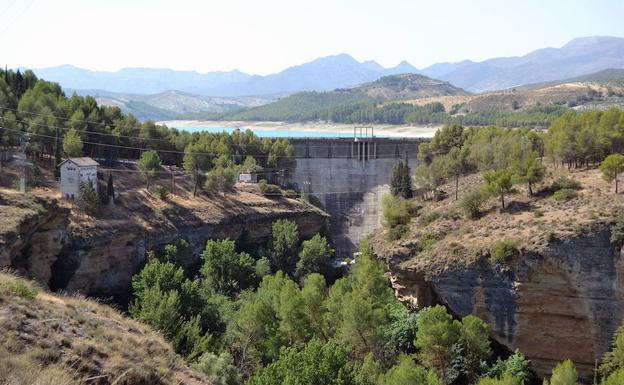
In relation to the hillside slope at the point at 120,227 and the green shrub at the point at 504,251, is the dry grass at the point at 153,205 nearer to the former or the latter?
the hillside slope at the point at 120,227

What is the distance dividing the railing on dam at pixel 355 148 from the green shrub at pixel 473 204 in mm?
33877

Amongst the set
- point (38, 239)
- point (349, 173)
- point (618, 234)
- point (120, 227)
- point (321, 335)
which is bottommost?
point (321, 335)

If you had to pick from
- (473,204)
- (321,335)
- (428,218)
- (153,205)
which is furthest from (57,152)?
(473,204)

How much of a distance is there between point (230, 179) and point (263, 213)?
13.3 feet

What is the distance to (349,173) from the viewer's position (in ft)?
211

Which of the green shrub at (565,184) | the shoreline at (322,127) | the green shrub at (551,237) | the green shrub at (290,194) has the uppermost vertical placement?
the shoreline at (322,127)

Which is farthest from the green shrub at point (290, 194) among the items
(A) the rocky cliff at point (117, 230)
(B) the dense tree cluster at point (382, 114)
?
(B) the dense tree cluster at point (382, 114)

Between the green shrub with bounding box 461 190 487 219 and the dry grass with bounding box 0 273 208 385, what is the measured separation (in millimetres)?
20695

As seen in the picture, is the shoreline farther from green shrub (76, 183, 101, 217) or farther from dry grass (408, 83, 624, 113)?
green shrub (76, 183, 101, 217)

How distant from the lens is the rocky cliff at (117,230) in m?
31.0

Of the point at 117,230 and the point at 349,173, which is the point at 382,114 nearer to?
the point at 349,173

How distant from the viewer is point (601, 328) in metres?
24.4

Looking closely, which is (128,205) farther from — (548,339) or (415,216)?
(548,339)

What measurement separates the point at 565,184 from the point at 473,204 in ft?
A: 14.6
